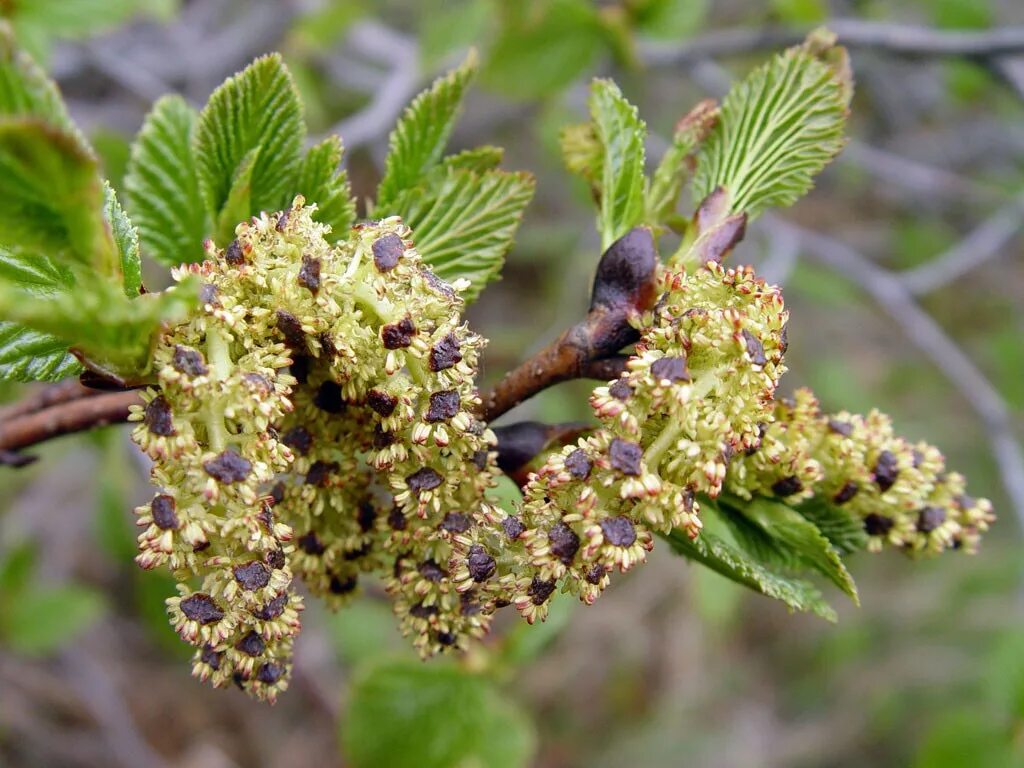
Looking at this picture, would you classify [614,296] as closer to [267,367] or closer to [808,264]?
[267,367]

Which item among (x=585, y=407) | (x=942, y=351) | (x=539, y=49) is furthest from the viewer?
(x=585, y=407)

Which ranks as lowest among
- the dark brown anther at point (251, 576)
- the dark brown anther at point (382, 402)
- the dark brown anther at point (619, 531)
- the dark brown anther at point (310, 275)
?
the dark brown anther at point (251, 576)

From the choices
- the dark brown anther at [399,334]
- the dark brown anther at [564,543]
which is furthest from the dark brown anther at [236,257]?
the dark brown anther at [564,543]

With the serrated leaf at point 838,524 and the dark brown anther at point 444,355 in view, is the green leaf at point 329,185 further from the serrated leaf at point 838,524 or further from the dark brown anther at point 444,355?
the serrated leaf at point 838,524

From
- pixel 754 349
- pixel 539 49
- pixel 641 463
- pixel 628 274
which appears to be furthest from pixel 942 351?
pixel 641 463

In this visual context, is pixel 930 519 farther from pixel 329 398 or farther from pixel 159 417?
pixel 159 417

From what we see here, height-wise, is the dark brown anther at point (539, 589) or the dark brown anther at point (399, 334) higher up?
the dark brown anther at point (399, 334)

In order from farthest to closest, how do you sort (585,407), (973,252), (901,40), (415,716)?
(585,407) → (973,252) → (901,40) → (415,716)
